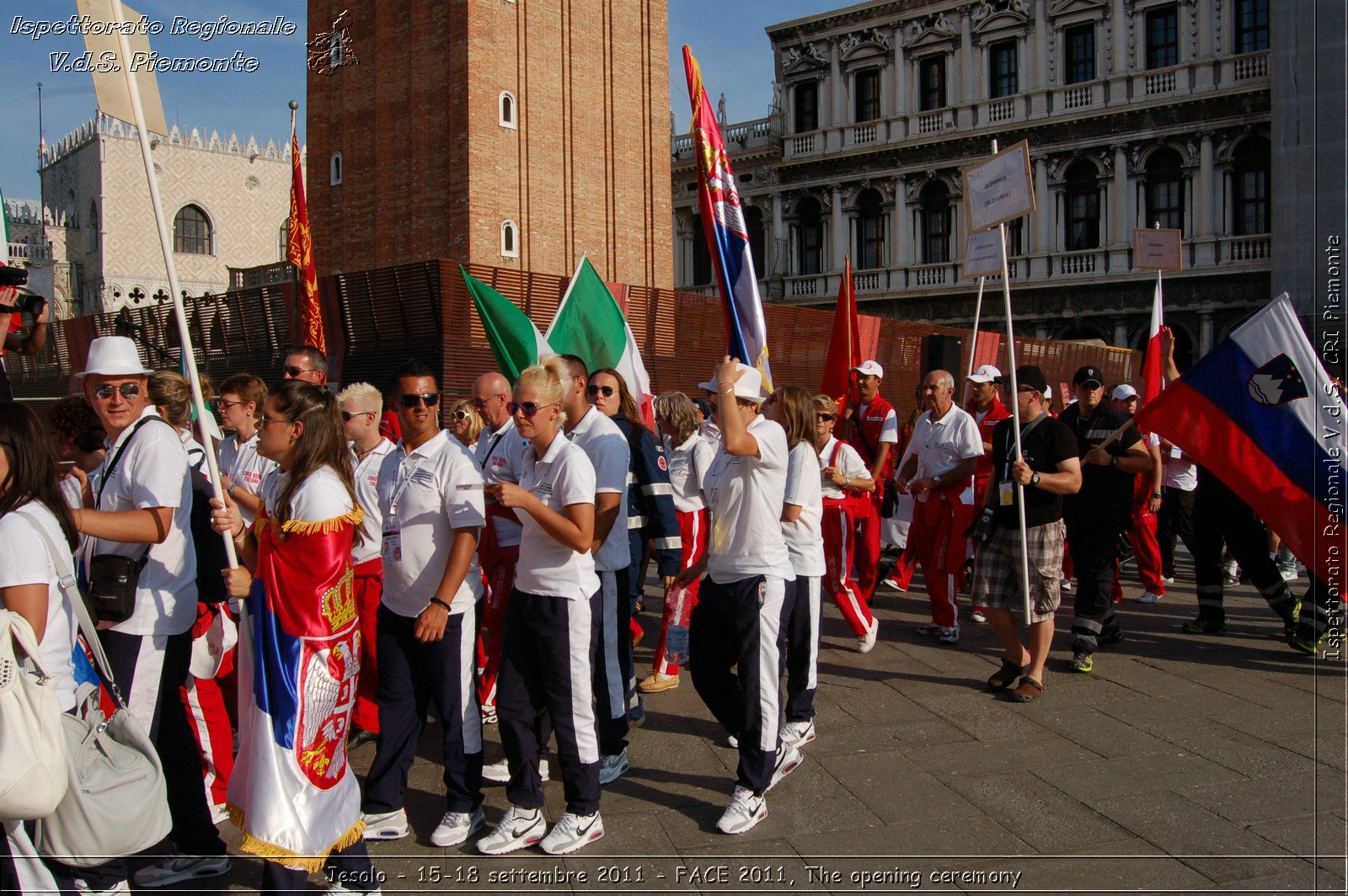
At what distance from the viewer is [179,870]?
138 inches

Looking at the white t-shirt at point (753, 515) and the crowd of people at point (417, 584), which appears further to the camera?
the white t-shirt at point (753, 515)

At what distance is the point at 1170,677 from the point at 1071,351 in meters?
16.9

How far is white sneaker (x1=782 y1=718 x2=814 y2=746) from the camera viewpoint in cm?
461

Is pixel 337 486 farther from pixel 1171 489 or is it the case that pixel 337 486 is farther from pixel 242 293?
pixel 242 293

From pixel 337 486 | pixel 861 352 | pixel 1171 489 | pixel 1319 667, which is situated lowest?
pixel 1319 667

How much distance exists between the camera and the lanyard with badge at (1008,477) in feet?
18.5

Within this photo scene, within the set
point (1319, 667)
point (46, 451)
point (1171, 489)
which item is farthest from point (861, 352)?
point (46, 451)

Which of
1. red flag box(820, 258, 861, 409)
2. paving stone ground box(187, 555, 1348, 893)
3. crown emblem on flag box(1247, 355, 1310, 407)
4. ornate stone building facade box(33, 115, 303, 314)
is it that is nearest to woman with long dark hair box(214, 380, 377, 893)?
paving stone ground box(187, 555, 1348, 893)

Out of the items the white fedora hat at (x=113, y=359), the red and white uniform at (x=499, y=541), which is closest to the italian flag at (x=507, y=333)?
the red and white uniform at (x=499, y=541)

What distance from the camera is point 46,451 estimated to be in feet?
9.46

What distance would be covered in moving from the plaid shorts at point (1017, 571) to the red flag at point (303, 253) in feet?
23.4

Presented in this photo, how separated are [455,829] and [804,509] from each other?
2.03 meters

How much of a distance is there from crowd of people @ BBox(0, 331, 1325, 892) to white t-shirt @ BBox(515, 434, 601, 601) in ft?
0.04

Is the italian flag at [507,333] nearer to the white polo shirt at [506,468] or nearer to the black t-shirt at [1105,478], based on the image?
the white polo shirt at [506,468]
